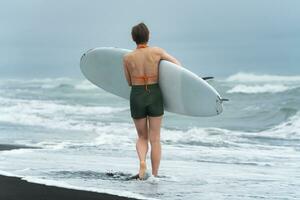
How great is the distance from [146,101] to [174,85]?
423 millimetres

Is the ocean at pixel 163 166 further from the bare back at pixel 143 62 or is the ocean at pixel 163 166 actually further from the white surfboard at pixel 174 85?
the bare back at pixel 143 62

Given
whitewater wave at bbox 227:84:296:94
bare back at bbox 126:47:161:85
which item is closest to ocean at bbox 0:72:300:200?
bare back at bbox 126:47:161:85

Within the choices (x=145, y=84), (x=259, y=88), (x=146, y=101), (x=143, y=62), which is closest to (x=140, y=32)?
(x=143, y=62)

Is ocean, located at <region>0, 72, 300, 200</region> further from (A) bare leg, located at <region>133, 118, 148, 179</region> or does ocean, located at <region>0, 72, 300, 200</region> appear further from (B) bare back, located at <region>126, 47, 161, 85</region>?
(B) bare back, located at <region>126, 47, 161, 85</region>

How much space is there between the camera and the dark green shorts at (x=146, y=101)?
192 inches

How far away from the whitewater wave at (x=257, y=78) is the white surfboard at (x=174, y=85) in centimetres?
2216

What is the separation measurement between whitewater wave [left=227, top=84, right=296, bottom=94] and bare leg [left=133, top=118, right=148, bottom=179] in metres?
19.3

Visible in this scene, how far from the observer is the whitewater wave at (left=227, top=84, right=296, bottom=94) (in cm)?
2466

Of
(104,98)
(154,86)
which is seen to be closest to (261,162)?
(154,86)

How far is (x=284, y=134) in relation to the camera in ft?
44.0

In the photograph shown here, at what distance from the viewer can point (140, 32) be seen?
4.79 m

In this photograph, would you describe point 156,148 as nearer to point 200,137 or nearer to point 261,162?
point 261,162

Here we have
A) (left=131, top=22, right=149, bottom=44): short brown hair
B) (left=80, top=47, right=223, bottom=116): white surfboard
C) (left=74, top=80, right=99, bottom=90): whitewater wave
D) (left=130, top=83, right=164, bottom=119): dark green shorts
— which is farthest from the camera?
(left=74, top=80, right=99, bottom=90): whitewater wave

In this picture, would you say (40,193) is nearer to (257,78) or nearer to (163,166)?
(163,166)
